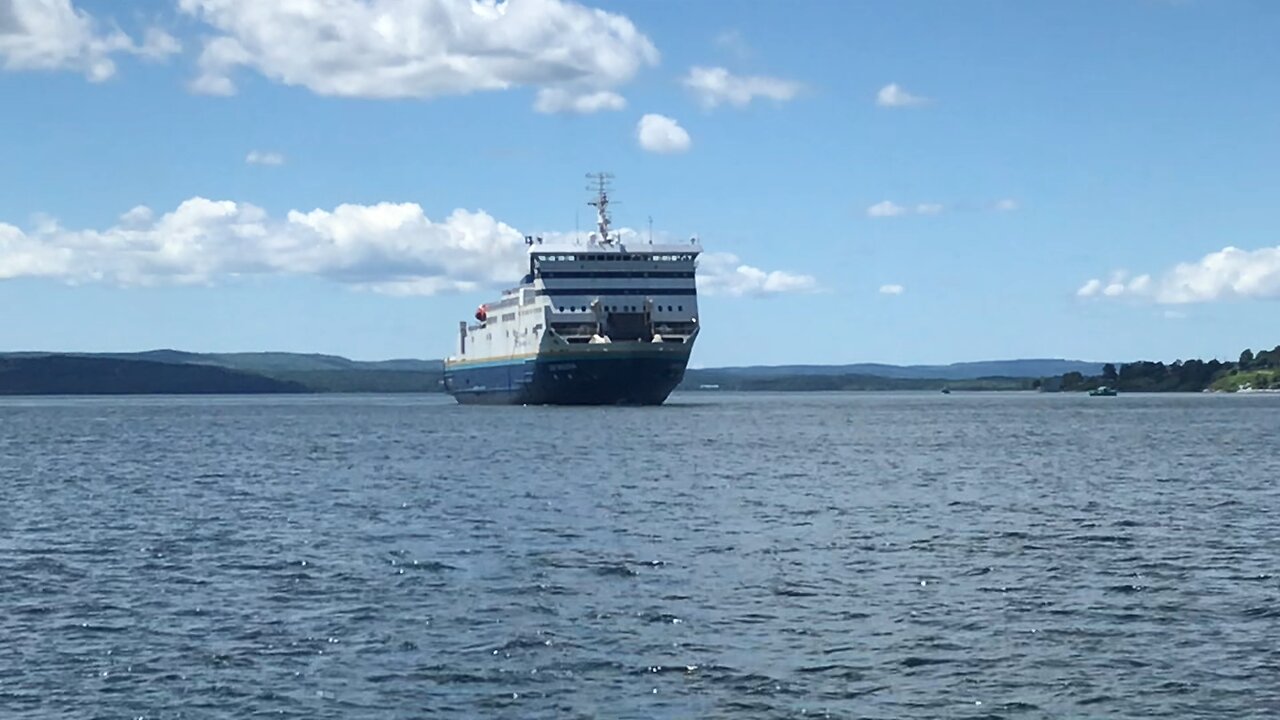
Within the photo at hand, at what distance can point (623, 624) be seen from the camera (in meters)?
26.7

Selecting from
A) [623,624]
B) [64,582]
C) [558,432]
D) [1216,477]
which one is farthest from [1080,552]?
[558,432]

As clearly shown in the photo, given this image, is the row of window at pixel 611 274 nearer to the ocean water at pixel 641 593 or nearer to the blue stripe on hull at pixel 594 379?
the blue stripe on hull at pixel 594 379

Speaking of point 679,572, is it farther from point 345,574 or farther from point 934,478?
point 934,478

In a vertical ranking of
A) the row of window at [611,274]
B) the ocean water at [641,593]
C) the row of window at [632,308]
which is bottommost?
the ocean water at [641,593]

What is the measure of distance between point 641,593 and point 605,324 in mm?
92855

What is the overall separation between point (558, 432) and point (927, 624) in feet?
219

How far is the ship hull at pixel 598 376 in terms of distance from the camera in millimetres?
117188

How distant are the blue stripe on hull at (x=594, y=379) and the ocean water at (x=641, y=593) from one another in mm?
54805

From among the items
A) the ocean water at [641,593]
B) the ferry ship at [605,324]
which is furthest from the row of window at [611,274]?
the ocean water at [641,593]

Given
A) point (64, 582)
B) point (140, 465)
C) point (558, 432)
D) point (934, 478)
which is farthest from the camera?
point (558, 432)

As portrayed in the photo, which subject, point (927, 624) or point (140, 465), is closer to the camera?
point (927, 624)

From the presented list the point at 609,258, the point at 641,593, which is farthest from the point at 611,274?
the point at 641,593

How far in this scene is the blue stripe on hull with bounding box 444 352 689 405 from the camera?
387 ft

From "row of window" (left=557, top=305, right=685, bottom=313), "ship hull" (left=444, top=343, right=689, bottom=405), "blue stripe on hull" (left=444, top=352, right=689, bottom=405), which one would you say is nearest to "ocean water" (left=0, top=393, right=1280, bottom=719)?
"ship hull" (left=444, top=343, right=689, bottom=405)
